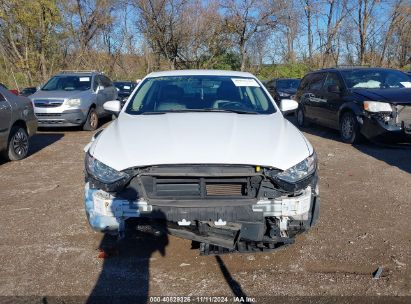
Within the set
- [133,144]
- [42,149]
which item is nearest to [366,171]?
[133,144]

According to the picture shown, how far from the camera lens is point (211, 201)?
134 inches

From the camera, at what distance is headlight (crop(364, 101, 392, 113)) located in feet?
27.2

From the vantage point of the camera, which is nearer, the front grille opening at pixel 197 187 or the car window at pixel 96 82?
the front grille opening at pixel 197 187

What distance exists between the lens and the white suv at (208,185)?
11.1 ft

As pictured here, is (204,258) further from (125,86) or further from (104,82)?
(125,86)

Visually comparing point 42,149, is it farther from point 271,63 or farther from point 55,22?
point 271,63

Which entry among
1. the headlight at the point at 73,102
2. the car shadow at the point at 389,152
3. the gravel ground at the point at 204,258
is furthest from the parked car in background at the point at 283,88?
the gravel ground at the point at 204,258

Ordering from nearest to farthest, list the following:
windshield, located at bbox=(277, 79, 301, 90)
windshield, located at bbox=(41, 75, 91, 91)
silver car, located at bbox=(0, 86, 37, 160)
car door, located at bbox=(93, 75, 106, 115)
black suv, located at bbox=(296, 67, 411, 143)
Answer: silver car, located at bbox=(0, 86, 37, 160) < black suv, located at bbox=(296, 67, 411, 143) < windshield, located at bbox=(41, 75, 91, 91) < car door, located at bbox=(93, 75, 106, 115) < windshield, located at bbox=(277, 79, 301, 90)

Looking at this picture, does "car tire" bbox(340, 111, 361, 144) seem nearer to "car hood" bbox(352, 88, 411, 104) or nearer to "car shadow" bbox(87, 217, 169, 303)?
"car hood" bbox(352, 88, 411, 104)

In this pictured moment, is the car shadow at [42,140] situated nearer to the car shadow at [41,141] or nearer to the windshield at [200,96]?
the car shadow at [41,141]

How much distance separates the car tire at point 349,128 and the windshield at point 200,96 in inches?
174

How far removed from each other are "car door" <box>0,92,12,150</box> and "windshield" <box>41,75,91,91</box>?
4.83 meters

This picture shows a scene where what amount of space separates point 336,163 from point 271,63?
2838 centimetres

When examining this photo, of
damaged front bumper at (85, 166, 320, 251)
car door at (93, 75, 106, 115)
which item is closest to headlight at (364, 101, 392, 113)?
damaged front bumper at (85, 166, 320, 251)
